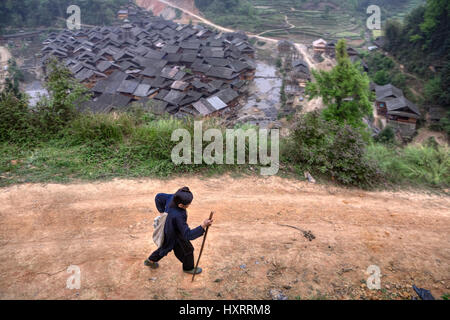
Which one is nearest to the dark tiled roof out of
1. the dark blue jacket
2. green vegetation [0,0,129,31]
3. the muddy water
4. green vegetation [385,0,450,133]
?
the muddy water

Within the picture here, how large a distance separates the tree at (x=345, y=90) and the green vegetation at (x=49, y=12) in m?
47.1

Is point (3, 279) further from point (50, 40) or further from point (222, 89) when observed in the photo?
point (50, 40)

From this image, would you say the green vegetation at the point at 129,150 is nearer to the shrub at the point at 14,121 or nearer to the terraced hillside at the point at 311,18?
the shrub at the point at 14,121

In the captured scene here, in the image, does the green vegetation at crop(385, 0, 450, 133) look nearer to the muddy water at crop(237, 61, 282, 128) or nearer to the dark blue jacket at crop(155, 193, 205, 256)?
the muddy water at crop(237, 61, 282, 128)

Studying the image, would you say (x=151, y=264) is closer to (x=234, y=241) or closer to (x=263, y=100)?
(x=234, y=241)

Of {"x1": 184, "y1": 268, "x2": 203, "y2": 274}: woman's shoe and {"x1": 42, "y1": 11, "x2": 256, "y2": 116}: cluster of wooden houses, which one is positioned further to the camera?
{"x1": 42, "y1": 11, "x2": 256, "y2": 116}: cluster of wooden houses

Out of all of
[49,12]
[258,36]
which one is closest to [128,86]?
[258,36]

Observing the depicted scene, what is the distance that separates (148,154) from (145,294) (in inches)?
142

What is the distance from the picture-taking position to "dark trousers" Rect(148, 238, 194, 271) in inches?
128

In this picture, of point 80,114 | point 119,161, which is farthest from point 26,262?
point 80,114

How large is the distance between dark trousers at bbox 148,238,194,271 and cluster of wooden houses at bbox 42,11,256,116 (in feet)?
39.4

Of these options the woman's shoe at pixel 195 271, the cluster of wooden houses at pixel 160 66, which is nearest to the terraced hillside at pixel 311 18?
the cluster of wooden houses at pixel 160 66

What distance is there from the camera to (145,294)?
329 centimetres

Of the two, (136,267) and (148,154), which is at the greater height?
(148,154)
